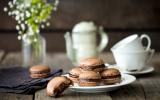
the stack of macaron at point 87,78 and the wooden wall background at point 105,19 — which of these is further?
the wooden wall background at point 105,19

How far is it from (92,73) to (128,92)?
13 centimetres

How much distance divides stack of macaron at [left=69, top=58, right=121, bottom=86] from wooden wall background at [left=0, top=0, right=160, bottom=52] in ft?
4.57

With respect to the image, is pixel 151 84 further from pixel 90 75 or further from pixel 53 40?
pixel 53 40

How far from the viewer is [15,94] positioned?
4.35 ft

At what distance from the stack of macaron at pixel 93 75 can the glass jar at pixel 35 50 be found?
48cm

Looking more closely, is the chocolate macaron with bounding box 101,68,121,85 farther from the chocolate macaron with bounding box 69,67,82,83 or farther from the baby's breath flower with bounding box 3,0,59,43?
the baby's breath flower with bounding box 3,0,59,43

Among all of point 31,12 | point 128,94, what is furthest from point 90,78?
point 31,12

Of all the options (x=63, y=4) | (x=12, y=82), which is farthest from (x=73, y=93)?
(x=63, y=4)

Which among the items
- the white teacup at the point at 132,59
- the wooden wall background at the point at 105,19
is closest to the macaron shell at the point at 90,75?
the white teacup at the point at 132,59

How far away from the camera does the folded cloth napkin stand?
1351 millimetres

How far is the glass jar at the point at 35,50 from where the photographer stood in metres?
1.79

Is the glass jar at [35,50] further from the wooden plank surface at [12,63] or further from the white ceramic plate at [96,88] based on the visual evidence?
the white ceramic plate at [96,88]

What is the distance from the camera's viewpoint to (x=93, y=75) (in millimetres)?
1272

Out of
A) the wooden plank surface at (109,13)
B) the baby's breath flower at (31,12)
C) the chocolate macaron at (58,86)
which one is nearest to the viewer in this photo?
the chocolate macaron at (58,86)
